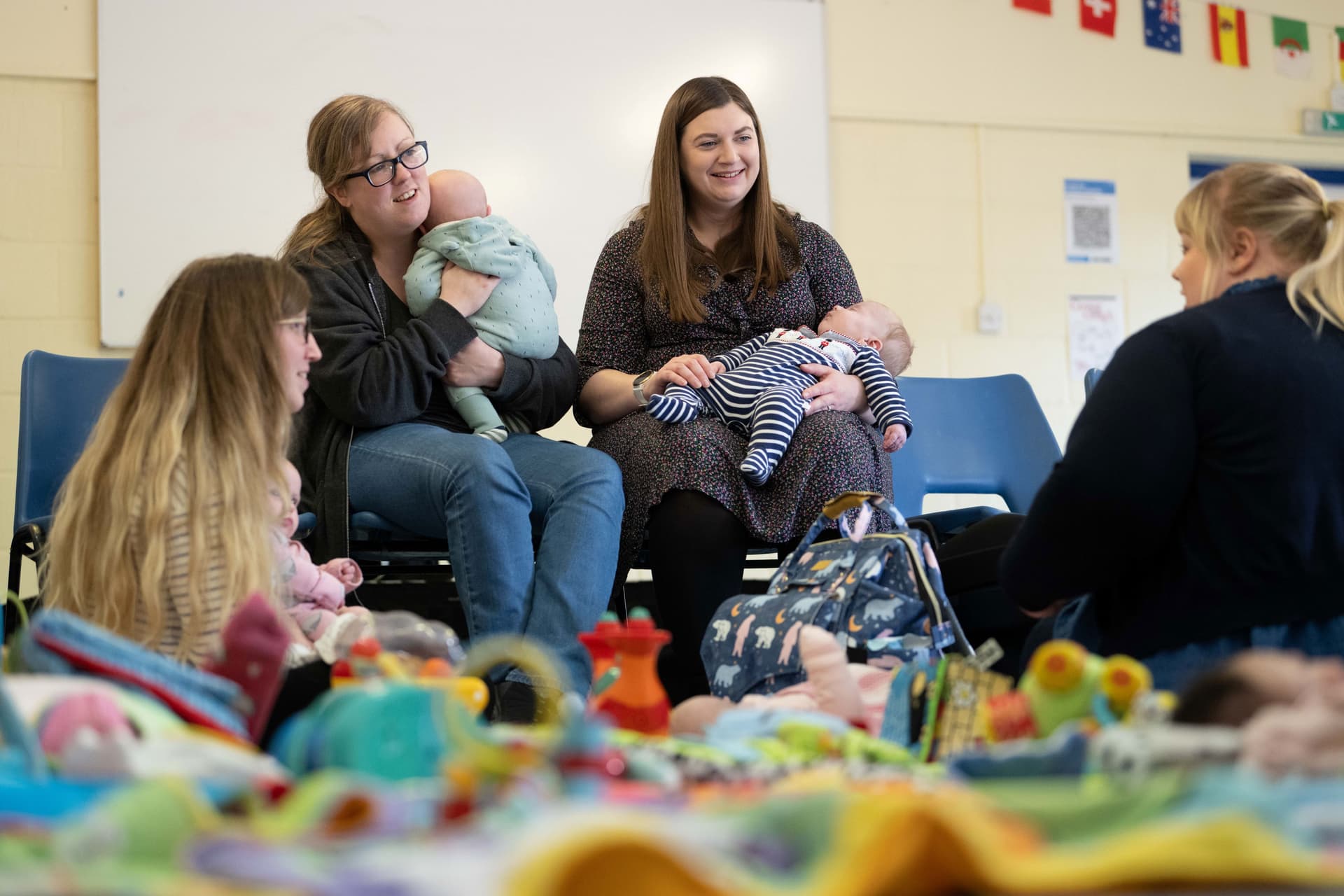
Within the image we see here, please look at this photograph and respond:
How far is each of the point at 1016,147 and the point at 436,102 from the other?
197cm

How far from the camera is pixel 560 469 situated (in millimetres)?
2143

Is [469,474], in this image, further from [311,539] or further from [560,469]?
[311,539]

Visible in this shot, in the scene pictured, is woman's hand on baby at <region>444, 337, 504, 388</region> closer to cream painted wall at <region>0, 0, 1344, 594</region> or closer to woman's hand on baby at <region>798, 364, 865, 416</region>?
woman's hand on baby at <region>798, 364, 865, 416</region>

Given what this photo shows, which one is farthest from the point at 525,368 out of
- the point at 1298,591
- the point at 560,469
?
the point at 1298,591

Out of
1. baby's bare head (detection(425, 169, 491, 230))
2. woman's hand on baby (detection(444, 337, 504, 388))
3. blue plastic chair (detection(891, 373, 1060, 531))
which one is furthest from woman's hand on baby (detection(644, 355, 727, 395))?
blue plastic chair (detection(891, 373, 1060, 531))

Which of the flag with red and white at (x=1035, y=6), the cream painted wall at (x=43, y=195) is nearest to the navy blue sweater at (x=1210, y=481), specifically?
the cream painted wall at (x=43, y=195)

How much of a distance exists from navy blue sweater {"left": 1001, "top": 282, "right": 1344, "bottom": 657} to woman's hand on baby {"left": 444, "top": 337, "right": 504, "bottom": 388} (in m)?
1.18

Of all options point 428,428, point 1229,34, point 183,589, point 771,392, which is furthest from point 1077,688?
point 1229,34

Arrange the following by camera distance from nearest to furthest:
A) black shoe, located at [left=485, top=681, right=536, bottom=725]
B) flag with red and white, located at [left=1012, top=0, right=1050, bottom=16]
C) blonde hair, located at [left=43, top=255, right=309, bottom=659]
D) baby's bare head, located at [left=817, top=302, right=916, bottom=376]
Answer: blonde hair, located at [left=43, top=255, right=309, bottom=659] < black shoe, located at [left=485, top=681, right=536, bottom=725] < baby's bare head, located at [left=817, top=302, right=916, bottom=376] < flag with red and white, located at [left=1012, top=0, right=1050, bottom=16]

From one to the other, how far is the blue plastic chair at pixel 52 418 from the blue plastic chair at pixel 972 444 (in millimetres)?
1631

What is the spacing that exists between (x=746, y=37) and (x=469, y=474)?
246cm

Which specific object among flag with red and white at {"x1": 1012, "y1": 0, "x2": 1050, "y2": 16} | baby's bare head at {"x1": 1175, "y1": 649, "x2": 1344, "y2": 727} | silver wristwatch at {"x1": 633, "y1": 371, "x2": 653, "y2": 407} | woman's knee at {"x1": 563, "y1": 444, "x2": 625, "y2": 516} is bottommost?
baby's bare head at {"x1": 1175, "y1": 649, "x2": 1344, "y2": 727}

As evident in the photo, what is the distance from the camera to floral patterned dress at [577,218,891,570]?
2.14m

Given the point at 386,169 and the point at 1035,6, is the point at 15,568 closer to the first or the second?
the point at 386,169
